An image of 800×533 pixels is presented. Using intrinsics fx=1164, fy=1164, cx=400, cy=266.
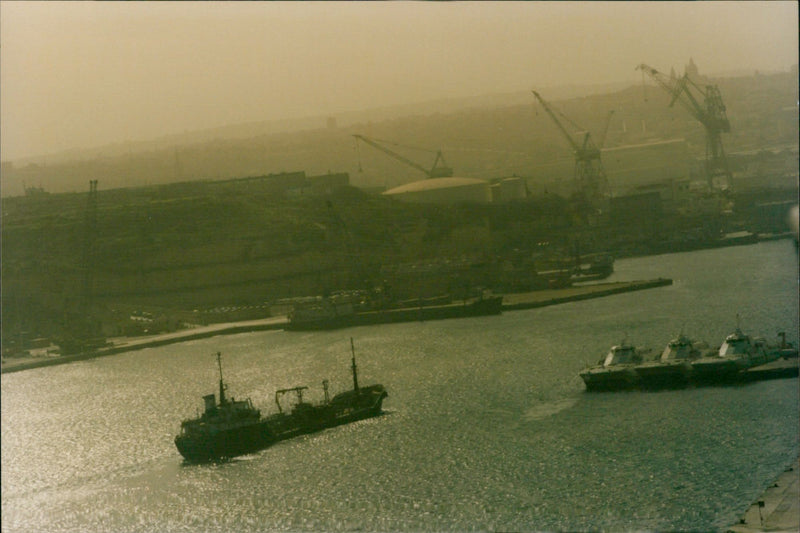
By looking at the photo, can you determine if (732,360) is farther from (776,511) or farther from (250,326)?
(250,326)

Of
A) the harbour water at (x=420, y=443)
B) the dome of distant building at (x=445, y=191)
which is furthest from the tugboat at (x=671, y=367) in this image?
the dome of distant building at (x=445, y=191)

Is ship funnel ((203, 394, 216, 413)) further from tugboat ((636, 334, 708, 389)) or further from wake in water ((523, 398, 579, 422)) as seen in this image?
tugboat ((636, 334, 708, 389))

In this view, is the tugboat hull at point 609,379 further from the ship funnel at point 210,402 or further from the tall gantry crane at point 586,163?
the tall gantry crane at point 586,163

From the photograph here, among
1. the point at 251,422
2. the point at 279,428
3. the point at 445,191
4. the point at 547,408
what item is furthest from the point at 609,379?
the point at 445,191

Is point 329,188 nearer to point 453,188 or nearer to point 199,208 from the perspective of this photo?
point 199,208

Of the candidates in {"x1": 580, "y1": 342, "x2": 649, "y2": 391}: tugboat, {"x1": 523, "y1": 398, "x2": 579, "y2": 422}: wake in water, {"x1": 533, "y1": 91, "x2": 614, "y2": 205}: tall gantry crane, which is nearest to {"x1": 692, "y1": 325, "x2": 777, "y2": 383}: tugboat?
{"x1": 580, "y1": 342, "x2": 649, "y2": 391}: tugboat

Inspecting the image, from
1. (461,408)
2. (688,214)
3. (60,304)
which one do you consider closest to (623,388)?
(461,408)
